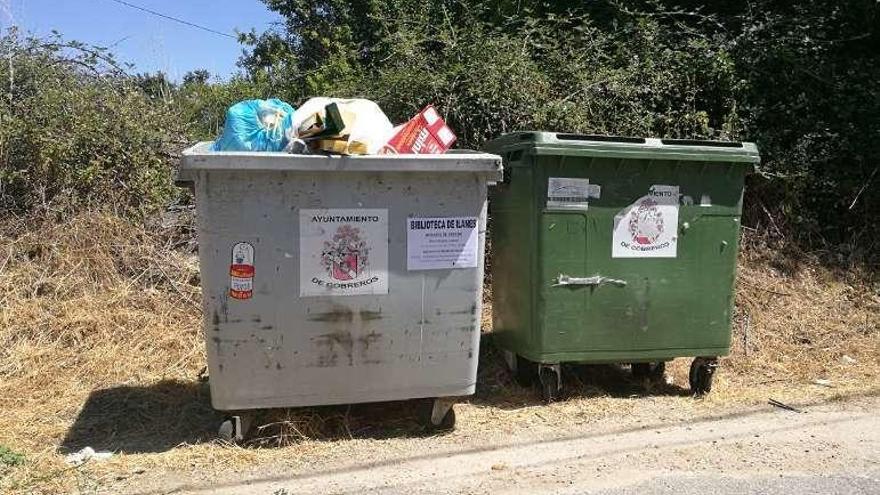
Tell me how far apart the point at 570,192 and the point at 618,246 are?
1.40 ft

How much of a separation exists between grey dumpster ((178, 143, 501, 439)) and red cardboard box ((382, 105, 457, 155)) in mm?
239

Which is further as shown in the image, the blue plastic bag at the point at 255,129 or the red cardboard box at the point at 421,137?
the red cardboard box at the point at 421,137

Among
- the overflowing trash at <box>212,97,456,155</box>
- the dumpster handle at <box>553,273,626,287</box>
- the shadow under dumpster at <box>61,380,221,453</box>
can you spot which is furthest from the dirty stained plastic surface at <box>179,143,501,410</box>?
the dumpster handle at <box>553,273,626,287</box>

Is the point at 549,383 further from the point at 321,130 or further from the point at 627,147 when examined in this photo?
the point at 321,130

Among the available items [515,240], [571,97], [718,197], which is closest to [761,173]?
[571,97]

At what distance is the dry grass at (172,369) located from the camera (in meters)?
3.84

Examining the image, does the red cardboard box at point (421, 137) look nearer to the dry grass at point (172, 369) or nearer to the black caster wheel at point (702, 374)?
the dry grass at point (172, 369)

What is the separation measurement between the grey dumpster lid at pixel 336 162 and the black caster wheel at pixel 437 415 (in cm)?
121

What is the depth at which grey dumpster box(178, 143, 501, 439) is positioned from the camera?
3.58 m

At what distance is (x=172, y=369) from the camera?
4.98 meters

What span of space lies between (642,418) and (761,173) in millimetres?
3591

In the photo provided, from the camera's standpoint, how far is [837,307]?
650 centimetres

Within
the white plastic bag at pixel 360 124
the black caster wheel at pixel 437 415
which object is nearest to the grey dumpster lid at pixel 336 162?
the white plastic bag at pixel 360 124

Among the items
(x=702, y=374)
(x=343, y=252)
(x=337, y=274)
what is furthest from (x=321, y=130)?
(x=702, y=374)
